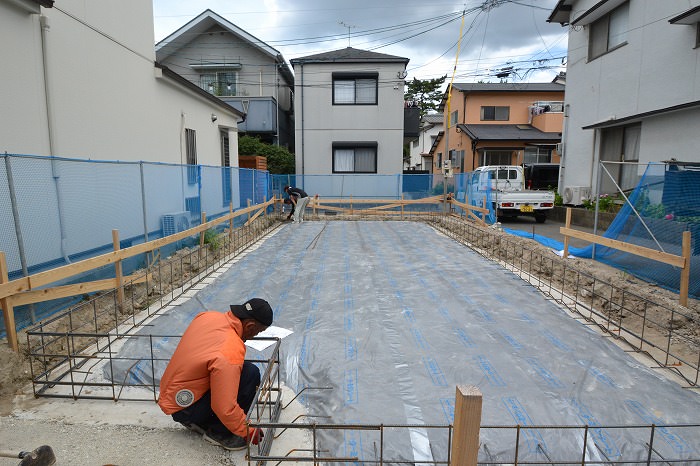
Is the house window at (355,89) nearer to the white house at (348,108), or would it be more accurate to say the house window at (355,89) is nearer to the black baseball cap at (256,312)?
the white house at (348,108)

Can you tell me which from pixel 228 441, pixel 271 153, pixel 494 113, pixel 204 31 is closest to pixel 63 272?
pixel 228 441

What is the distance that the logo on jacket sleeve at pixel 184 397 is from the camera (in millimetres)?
2606

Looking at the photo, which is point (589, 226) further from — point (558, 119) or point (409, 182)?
point (558, 119)

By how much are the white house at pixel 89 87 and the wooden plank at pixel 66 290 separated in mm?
1884

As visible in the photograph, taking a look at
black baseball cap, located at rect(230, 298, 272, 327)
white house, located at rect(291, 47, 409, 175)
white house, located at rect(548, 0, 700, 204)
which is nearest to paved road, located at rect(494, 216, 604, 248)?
white house, located at rect(548, 0, 700, 204)

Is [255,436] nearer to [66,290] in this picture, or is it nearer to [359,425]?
[359,425]

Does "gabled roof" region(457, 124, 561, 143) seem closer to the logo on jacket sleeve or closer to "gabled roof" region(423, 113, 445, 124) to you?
"gabled roof" region(423, 113, 445, 124)

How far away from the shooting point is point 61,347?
14.1 ft

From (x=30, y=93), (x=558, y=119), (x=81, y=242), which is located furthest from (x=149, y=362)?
(x=558, y=119)

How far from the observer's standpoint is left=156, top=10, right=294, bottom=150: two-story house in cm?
1864

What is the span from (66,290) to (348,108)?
606 inches

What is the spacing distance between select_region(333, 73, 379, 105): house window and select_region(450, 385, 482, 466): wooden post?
17.7m

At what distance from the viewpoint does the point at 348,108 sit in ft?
60.4

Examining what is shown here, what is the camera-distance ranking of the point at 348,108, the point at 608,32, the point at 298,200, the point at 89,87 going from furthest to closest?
the point at 348,108 → the point at 298,200 → the point at 608,32 → the point at 89,87
